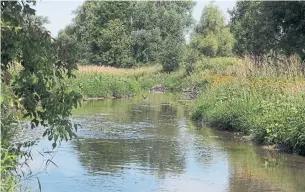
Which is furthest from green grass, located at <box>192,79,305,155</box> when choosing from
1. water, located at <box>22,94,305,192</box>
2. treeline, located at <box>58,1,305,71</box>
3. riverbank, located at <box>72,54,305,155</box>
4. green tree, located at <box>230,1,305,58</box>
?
treeline, located at <box>58,1,305,71</box>

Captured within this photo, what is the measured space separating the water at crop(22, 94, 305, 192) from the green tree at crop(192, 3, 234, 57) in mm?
34480

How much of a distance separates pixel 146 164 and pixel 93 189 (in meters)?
2.06

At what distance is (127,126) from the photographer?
1441cm

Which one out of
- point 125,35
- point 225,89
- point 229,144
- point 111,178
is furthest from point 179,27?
point 111,178

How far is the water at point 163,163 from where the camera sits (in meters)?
7.69

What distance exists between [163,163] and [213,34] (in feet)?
132

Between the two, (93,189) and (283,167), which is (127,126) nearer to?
(283,167)

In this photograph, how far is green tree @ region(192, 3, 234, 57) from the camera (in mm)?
47750

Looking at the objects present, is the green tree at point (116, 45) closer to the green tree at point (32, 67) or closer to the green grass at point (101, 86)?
the green grass at point (101, 86)

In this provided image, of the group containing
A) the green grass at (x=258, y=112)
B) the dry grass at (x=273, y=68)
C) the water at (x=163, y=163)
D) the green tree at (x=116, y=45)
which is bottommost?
the water at (x=163, y=163)

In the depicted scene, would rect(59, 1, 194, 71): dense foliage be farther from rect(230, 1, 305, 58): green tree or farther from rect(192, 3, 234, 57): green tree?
rect(230, 1, 305, 58): green tree

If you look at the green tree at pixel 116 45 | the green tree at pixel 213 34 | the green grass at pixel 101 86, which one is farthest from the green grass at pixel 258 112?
the green tree at pixel 116 45

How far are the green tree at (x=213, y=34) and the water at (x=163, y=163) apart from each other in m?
34.5

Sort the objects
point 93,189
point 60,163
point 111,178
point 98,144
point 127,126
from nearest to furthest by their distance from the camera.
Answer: point 93,189 → point 111,178 → point 60,163 → point 98,144 → point 127,126
